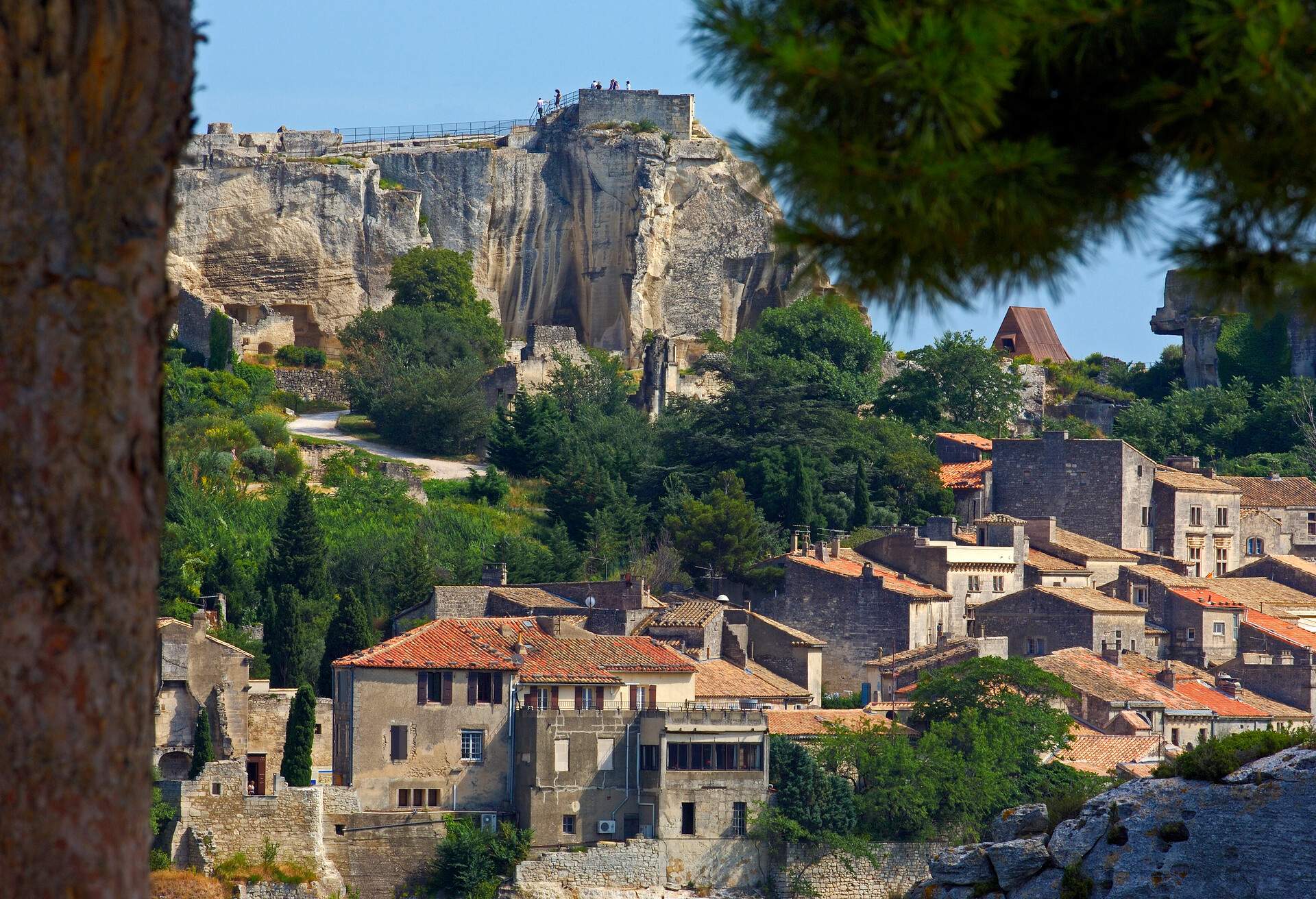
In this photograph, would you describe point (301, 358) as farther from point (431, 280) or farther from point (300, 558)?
point (300, 558)

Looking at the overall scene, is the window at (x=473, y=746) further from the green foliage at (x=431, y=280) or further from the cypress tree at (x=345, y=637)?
the green foliage at (x=431, y=280)

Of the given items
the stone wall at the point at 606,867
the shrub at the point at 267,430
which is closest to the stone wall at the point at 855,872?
the stone wall at the point at 606,867

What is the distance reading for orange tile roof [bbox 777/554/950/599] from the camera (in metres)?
47.8

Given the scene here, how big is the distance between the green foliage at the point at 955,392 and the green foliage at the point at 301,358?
18.4 meters

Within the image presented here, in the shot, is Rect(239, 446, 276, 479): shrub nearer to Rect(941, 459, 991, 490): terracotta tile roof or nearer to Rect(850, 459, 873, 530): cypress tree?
Rect(850, 459, 873, 530): cypress tree

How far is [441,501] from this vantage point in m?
55.8

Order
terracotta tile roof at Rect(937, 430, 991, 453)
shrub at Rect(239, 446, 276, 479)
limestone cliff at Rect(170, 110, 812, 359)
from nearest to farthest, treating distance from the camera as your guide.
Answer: shrub at Rect(239, 446, 276, 479) < terracotta tile roof at Rect(937, 430, 991, 453) < limestone cliff at Rect(170, 110, 812, 359)

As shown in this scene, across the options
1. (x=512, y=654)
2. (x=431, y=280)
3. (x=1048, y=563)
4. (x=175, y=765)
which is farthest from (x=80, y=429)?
(x=431, y=280)

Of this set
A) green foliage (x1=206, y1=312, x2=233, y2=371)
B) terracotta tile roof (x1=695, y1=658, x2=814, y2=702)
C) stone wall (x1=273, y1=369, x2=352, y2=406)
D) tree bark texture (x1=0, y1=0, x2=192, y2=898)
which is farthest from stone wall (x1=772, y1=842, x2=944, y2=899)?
tree bark texture (x1=0, y1=0, x2=192, y2=898)

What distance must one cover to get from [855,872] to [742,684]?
5.17 m

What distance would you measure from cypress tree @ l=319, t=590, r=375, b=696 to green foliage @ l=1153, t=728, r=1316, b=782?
757 inches

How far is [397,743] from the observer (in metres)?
40.0

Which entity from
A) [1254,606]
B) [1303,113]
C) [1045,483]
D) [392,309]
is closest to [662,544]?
[1045,483]

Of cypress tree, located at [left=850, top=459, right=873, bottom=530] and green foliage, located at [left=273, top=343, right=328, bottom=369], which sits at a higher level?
green foliage, located at [left=273, top=343, right=328, bottom=369]
